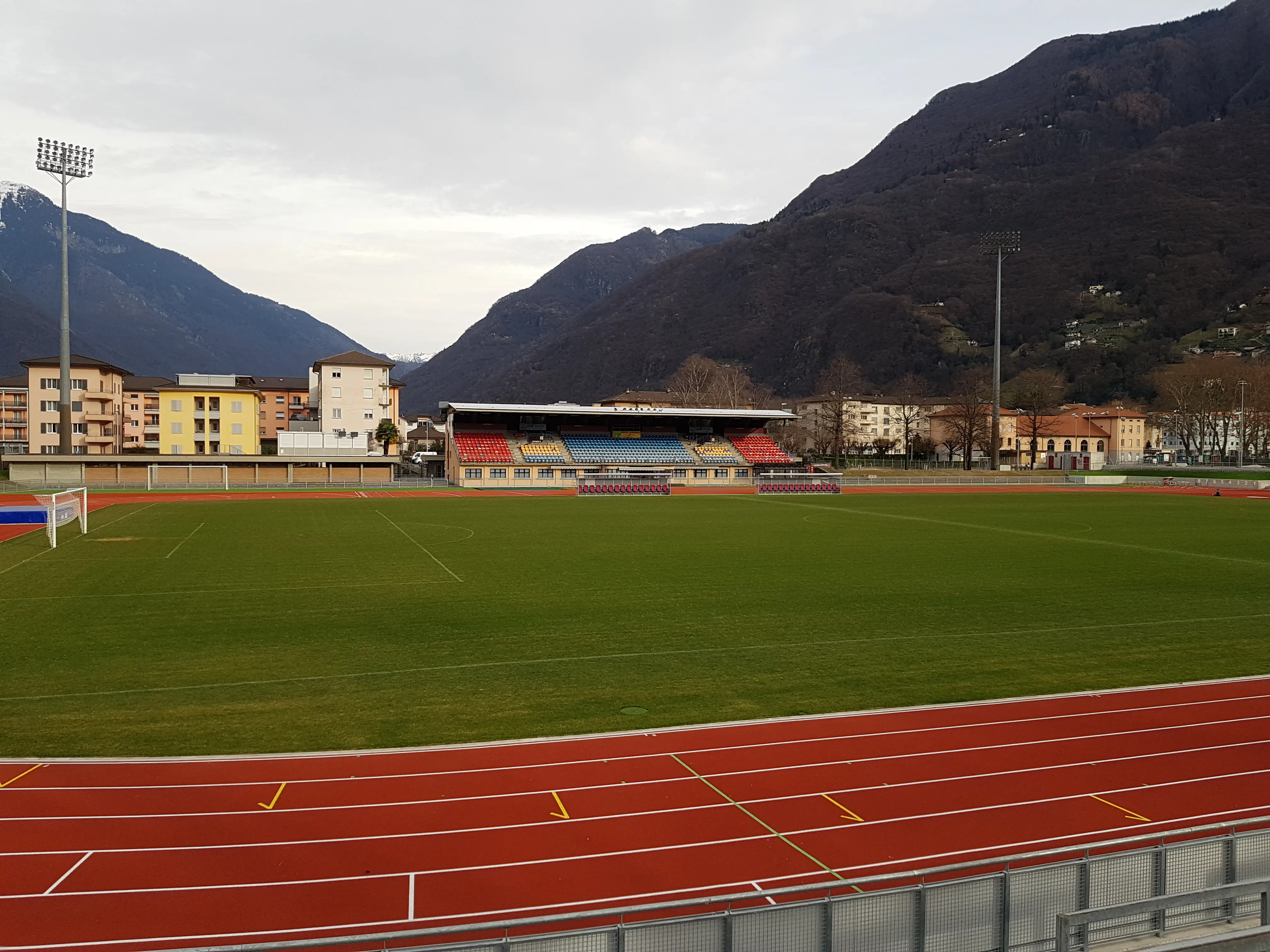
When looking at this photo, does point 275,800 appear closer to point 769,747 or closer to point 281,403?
point 769,747

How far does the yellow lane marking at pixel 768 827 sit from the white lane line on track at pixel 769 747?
0.24 metres

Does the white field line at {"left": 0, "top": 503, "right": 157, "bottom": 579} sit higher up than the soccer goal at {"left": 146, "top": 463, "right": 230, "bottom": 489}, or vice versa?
the soccer goal at {"left": 146, "top": 463, "right": 230, "bottom": 489}

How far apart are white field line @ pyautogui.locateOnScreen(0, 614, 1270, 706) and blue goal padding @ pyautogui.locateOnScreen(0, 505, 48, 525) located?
67.3 ft

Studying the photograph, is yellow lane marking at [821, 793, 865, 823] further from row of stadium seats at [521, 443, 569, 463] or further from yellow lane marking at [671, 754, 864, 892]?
row of stadium seats at [521, 443, 569, 463]

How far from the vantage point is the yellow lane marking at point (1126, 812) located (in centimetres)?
985

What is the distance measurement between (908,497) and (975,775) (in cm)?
5433

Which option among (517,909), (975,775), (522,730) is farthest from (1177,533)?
(517,909)

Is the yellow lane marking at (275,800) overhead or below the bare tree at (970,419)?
below

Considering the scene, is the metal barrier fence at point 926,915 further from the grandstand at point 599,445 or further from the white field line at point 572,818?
the grandstand at point 599,445

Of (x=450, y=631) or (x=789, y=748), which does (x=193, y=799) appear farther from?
(x=450, y=631)

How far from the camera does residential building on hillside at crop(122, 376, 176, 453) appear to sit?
10525cm

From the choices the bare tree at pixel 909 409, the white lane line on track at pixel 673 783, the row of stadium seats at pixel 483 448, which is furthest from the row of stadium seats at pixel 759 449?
the white lane line on track at pixel 673 783

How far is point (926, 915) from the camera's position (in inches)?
262

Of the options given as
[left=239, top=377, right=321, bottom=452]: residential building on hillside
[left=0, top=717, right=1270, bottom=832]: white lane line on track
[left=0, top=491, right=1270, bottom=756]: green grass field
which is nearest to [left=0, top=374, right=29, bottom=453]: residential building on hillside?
[left=239, top=377, right=321, bottom=452]: residential building on hillside
